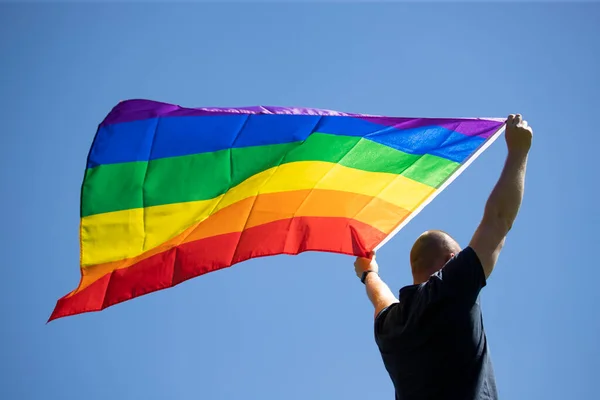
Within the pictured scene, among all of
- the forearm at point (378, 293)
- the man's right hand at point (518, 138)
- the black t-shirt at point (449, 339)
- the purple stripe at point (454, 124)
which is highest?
the purple stripe at point (454, 124)

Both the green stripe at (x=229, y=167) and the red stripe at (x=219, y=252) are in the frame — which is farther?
the green stripe at (x=229, y=167)

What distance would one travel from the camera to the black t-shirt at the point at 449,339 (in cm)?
317

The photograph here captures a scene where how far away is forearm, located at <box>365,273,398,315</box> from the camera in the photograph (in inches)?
156

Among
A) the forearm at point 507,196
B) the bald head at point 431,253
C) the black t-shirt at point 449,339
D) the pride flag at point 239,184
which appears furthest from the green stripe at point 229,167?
the black t-shirt at point 449,339

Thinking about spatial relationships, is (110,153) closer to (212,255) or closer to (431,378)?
(212,255)

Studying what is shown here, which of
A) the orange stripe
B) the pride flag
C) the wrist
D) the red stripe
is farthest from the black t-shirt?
the orange stripe

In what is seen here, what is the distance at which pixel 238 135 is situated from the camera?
17.7 ft

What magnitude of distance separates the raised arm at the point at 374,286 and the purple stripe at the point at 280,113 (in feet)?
3.39

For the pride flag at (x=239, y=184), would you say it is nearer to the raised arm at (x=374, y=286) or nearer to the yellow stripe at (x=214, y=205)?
the yellow stripe at (x=214, y=205)

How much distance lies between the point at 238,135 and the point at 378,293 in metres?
1.75

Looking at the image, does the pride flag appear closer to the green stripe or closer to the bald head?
the green stripe

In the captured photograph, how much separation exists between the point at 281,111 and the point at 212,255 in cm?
103

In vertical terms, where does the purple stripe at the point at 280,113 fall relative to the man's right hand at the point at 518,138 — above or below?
above

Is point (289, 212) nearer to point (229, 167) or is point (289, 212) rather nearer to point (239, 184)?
point (239, 184)
